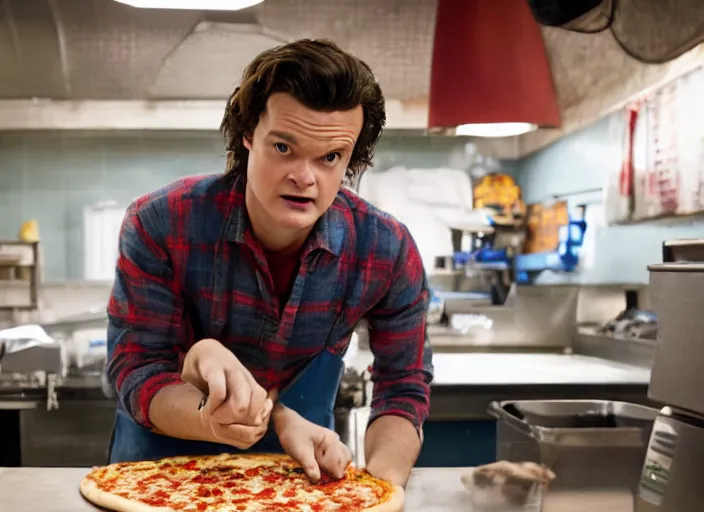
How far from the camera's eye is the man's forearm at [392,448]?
5.00ft

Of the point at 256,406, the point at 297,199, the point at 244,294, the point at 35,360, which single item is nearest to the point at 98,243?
the point at 35,360

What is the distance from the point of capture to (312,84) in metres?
1.53

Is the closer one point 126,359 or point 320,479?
point 320,479

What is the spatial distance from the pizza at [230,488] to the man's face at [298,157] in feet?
1.70

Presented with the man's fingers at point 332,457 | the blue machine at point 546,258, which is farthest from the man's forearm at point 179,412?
the blue machine at point 546,258

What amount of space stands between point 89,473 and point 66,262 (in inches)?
34.7

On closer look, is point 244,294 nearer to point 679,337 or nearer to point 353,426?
point 353,426

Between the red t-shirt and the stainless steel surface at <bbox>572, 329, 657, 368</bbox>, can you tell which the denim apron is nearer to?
the red t-shirt

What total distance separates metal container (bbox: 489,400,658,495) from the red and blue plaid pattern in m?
0.55

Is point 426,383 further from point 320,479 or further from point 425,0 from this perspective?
point 425,0

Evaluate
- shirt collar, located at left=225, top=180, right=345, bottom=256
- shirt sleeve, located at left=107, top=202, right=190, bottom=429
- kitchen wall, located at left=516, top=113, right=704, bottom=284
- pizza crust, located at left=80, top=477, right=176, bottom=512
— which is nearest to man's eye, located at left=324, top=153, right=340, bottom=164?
shirt collar, located at left=225, top=180, right=345, bottom=256

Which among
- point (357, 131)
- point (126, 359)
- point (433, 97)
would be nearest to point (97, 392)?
point (126, 359)

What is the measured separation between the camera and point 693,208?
207 centimetres

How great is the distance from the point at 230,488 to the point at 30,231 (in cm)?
122
